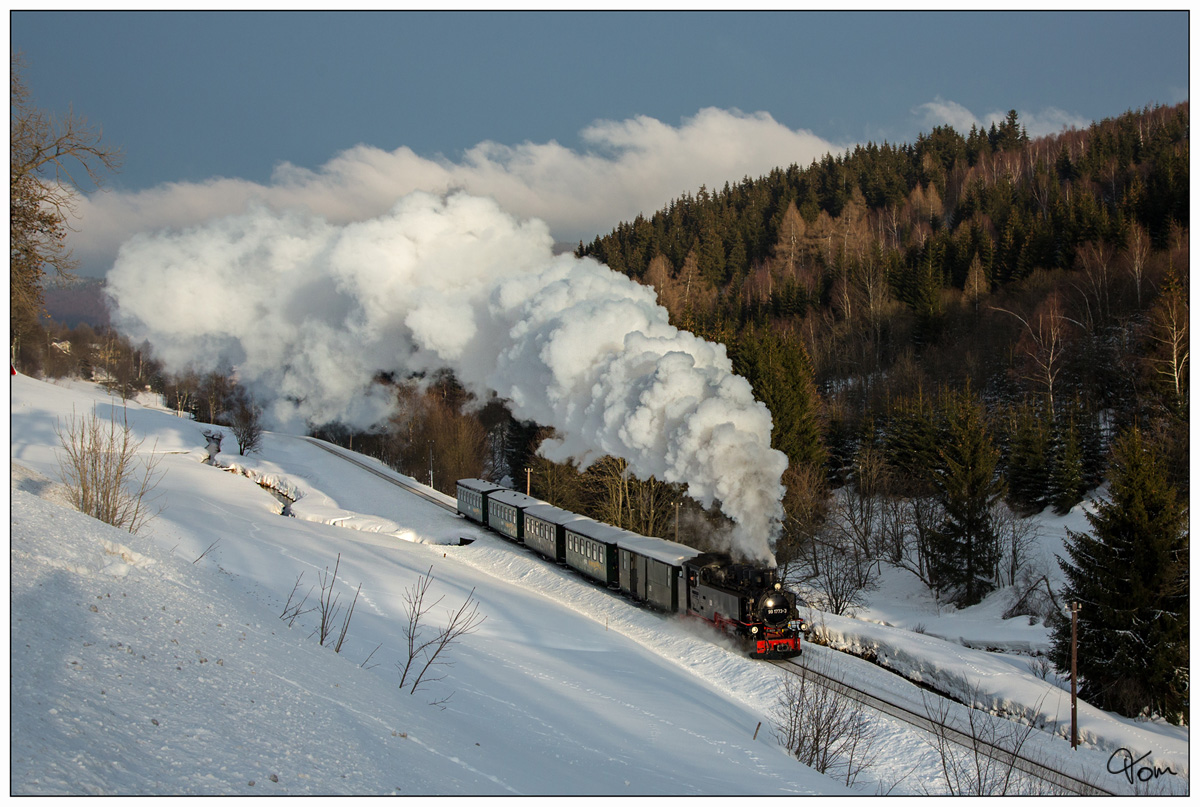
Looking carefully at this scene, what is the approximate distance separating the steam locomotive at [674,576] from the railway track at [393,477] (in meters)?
11.8

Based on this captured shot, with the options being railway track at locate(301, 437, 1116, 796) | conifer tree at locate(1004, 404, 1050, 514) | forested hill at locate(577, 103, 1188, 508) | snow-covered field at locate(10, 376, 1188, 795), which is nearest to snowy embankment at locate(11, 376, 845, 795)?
snow-covered field at locate(10, 376, 1188, 795)

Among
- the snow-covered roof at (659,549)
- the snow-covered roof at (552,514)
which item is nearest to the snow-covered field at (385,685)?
the snow-covered roof at (659,549)

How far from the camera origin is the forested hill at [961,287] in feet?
112

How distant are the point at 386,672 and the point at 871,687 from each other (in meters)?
11.8

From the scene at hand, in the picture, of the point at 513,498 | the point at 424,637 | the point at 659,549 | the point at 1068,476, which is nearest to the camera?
the point at 424,637

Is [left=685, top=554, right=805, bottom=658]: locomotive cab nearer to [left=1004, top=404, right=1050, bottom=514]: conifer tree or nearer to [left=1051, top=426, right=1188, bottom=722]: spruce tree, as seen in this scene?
[left=1051, top=426, right=1188, bottom=722]: spruce tree

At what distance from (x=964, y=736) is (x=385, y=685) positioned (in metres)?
11.8

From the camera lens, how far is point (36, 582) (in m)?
8.31

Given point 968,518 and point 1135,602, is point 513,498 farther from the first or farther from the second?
point 1135,602

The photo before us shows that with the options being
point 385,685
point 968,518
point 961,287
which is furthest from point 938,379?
point 385,685

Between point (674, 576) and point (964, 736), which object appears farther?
point (674, 576)

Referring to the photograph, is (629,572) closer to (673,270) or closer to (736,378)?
(736,378)

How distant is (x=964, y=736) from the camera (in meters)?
14.4

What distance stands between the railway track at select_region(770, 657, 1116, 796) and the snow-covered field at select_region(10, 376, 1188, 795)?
0.62 m
